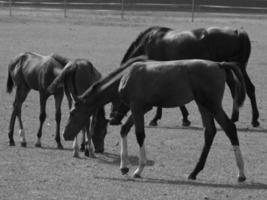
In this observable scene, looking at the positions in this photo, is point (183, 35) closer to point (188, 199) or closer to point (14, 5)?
point (188, 199)

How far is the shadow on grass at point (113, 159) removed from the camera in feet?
39.3

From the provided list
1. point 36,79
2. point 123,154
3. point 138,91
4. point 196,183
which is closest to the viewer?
point 196,183

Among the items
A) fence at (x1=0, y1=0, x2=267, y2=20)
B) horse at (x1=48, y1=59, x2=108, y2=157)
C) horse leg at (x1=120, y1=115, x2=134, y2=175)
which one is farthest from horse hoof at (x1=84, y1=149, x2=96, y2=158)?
fence at (x1=0, y1=0, x2=267, y2=20)

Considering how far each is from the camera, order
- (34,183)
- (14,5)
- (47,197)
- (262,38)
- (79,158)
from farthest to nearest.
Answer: (14,5) → (262,38) → (79,158) → (34,183) → (47,197)

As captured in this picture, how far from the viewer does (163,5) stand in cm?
5616

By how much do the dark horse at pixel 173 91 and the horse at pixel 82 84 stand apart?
1.22 metres

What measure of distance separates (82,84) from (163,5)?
4425 cm

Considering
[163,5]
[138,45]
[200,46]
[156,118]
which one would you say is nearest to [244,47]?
[200,46]

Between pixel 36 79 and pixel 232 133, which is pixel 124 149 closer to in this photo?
pixel 232 133

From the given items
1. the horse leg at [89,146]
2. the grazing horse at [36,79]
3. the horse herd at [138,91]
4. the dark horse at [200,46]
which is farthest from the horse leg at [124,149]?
the dark horse at [200,46]

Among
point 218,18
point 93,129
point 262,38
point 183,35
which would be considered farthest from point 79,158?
point 218,18

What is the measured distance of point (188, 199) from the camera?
9.42 meters

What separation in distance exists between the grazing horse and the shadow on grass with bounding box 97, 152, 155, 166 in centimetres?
88

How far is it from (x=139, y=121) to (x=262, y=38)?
2520cm
